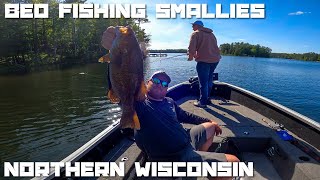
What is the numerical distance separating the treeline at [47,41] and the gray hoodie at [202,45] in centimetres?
1505

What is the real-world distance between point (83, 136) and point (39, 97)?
26.9ft

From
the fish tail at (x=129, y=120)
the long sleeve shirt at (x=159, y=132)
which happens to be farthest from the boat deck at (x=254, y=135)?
the fish tail at (x=129, y=120)

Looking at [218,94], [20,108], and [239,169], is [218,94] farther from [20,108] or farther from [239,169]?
[20,108]

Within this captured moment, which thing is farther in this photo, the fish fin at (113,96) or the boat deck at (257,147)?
the boat deck at (257,147)

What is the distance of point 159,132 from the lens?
2629mm

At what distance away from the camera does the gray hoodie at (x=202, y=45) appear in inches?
238

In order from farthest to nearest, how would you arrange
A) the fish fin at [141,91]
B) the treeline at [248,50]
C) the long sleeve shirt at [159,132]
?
the treeline at [248,50] → the long sleeve shirt at [159,132] → the fish fin at [141,91]

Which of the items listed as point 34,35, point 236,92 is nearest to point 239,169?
point 236,92

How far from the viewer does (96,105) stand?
1402cm

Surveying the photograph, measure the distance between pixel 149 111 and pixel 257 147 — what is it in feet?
8.33

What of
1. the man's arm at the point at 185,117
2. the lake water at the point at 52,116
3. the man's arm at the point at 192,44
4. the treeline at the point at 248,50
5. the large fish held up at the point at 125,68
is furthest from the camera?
the treeline at the point at 248,50

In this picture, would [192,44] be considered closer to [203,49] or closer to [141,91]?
[203,49]

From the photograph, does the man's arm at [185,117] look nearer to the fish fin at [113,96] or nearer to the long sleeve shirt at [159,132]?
the long sleeve shirt at [159,132]

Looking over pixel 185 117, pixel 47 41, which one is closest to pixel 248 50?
pixel 47 41
